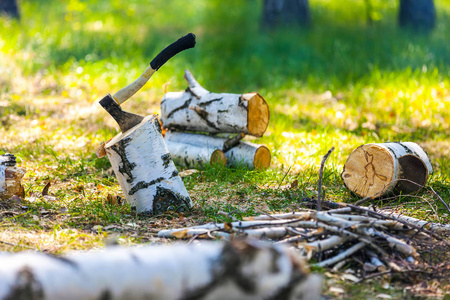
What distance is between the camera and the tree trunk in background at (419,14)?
11.1 metres

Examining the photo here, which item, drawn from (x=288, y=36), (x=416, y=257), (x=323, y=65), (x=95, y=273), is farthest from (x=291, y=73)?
(x=95, y=273)

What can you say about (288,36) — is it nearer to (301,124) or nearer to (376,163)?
(301,124)

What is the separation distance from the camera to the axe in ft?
12.3

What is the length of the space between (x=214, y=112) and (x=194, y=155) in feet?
1.68

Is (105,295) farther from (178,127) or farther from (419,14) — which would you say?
(419,14)

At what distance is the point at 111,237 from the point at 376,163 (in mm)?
2282

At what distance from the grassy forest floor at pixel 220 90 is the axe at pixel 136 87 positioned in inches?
28.5

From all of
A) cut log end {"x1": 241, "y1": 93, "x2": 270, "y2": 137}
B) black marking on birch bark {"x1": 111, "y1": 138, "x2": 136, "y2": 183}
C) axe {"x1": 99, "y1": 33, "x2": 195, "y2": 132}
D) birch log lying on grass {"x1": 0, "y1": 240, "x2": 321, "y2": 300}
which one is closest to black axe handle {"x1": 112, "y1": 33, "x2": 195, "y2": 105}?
axe {"x1": 99, "y1": 33, "x2": 195, "y2": 132}

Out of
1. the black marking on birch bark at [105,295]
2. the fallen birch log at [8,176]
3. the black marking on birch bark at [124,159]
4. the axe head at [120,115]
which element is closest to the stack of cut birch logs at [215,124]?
the axe head at [120,115]

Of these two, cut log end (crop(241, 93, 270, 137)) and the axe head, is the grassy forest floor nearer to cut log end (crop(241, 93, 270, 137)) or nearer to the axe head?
cut log end (crop(241, 93, 270, 137))

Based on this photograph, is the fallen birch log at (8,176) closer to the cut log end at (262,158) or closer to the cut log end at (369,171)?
the cut log end at (262,158)

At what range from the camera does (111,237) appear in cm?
335

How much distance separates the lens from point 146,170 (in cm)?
377

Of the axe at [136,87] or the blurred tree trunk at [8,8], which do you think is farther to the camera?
the blurred tree trunk at [8,8]
